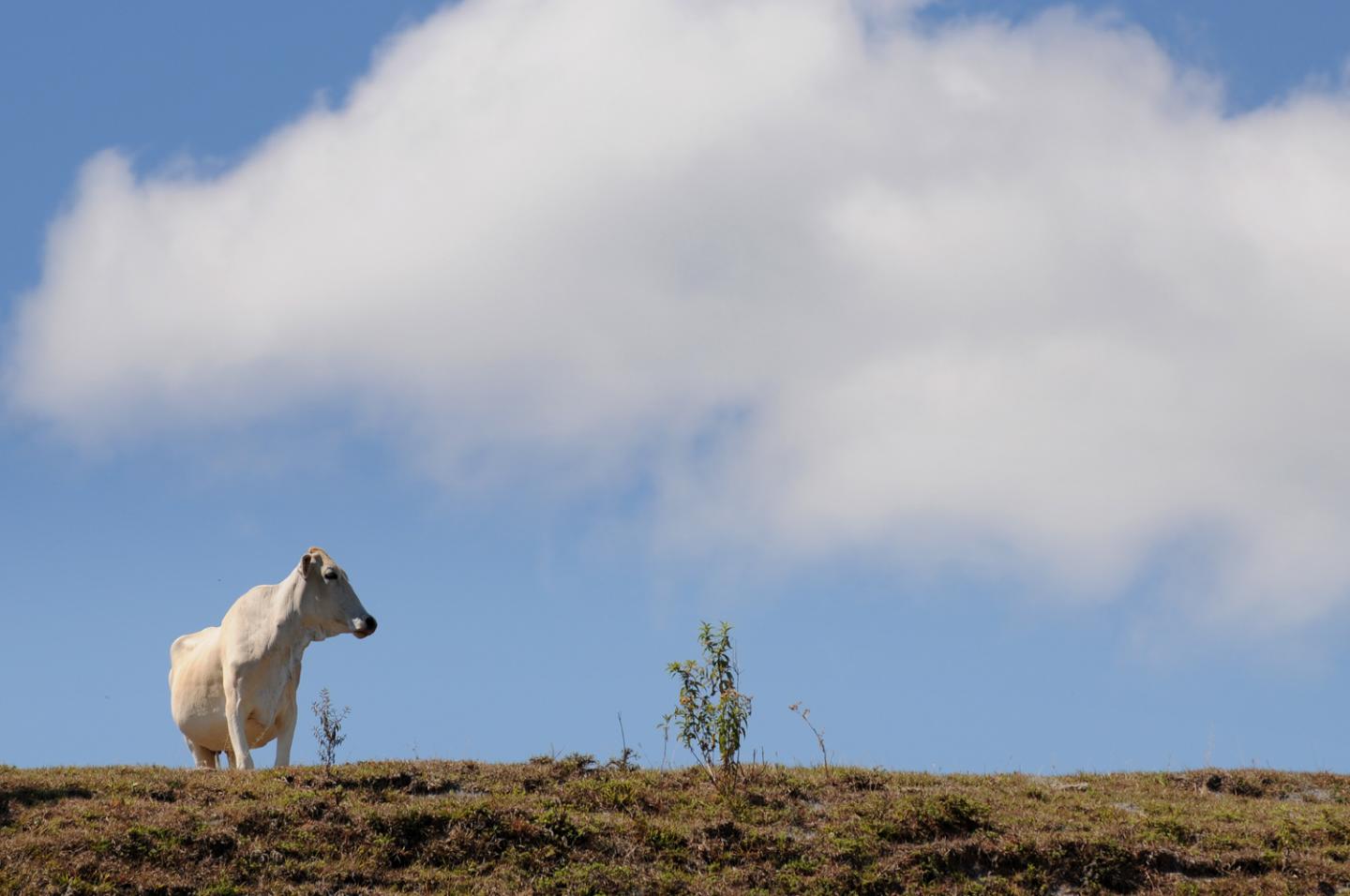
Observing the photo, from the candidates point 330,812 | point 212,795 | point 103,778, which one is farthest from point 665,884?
point 103,778

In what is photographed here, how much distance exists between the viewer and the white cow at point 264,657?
2409cm

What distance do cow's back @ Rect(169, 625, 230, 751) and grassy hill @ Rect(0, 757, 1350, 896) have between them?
2.78 metres

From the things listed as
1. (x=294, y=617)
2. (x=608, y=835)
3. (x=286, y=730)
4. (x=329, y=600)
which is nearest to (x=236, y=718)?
(x=286, y=730)

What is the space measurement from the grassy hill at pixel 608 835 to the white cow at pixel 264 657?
2319 millimetres

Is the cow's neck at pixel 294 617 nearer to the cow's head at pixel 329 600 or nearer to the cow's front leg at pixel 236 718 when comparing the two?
the cow's head at pixel 329 600

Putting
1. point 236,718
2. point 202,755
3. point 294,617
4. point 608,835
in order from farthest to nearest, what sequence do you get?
point 202,755, point 294,617, point 236,718, point 608,835

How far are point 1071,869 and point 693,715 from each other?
507 centimetres

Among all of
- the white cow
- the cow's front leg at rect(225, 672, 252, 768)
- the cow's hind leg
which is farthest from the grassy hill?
the cow's hind leg

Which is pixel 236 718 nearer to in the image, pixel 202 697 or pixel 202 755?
pixel 202 697

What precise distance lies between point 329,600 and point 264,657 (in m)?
1.23

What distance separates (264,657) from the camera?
24125mm

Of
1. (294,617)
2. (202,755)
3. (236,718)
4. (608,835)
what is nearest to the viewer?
(608,835)

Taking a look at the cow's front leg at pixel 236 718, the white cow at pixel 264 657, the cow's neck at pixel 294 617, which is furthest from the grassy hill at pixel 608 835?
the cow's neck at pixel 294 617

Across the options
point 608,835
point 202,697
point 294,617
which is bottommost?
point 608,835
